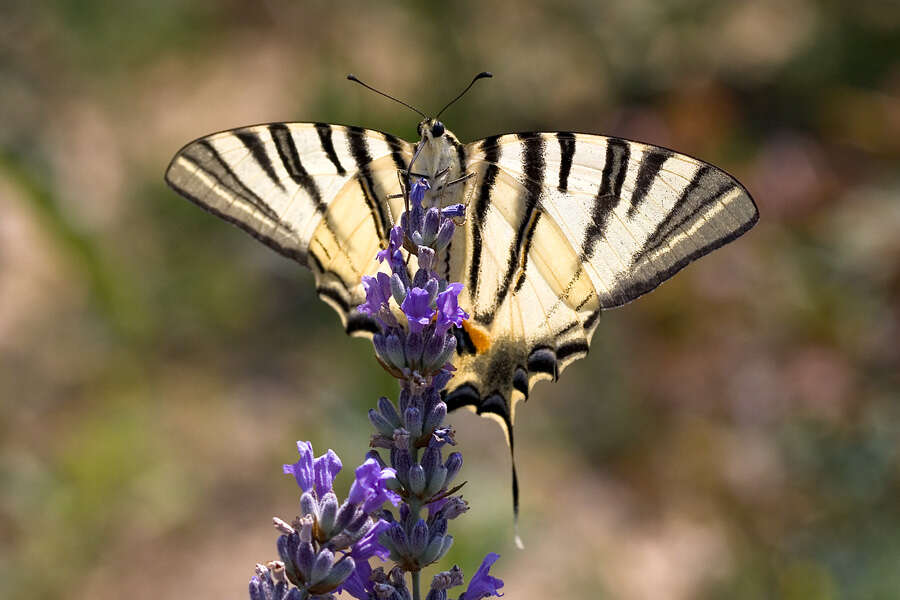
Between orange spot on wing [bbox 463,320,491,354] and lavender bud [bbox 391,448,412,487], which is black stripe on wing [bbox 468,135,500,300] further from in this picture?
lavender bud [bbox 391,448,412,487]

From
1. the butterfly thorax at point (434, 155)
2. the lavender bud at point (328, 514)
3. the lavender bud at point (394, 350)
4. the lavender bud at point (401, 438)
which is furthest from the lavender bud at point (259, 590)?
the butterfly thorax at point (434, 155)

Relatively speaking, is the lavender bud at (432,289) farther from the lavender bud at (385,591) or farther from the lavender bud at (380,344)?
the lavender bud at (385,591)

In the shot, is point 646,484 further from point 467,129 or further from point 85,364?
point 85,364

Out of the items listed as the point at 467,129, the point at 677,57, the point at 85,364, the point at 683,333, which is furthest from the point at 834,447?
the point at 85,364

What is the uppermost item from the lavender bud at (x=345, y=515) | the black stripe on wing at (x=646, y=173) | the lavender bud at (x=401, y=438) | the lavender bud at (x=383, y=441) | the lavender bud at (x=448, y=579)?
the black stripe on wing at (x=646, y=173)

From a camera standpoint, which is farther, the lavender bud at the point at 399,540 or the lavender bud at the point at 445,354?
the lavender bud at the point at 445,354

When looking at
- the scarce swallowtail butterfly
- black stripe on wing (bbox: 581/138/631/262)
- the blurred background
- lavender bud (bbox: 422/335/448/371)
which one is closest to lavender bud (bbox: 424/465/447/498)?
lavender bud (bbox: 422/335/448/371)

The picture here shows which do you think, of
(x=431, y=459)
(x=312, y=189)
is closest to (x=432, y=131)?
(x=312, y=189)

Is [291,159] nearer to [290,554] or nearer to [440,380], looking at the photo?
[440,380]
